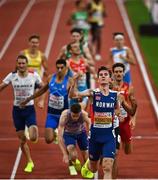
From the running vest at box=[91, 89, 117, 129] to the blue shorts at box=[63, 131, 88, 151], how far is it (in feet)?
4.77

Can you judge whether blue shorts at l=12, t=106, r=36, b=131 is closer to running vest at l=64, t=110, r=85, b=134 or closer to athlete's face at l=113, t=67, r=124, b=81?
running vest at l=64, t=110, r=85, b=134

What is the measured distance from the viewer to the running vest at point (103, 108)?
1115 cm

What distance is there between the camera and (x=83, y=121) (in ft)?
41.1

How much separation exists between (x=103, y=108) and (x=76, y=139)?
5.98ft

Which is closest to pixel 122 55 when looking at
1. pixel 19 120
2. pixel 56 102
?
pixel 56 102

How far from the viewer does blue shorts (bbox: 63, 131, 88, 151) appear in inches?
498

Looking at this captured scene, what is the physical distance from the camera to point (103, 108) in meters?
11.2

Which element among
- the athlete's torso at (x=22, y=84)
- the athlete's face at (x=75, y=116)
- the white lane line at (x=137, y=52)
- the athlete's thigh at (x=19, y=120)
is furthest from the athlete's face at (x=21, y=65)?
the white lane line at (x=137, y=52)

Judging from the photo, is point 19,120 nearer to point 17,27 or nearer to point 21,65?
point 21,65

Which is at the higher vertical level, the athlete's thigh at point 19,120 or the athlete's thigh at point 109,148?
the athlete's thigh at point 19,120

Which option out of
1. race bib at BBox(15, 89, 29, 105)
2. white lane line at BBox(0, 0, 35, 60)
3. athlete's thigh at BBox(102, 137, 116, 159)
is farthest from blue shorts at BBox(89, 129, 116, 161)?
white lane line at BBox(0, 0, 35, 60)

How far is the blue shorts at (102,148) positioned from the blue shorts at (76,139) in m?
1.12

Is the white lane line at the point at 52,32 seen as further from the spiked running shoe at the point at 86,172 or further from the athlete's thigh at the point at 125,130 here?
the athlete's thigh at the point at 125,130

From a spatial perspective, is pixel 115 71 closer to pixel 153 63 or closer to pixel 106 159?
pixel 106 159
